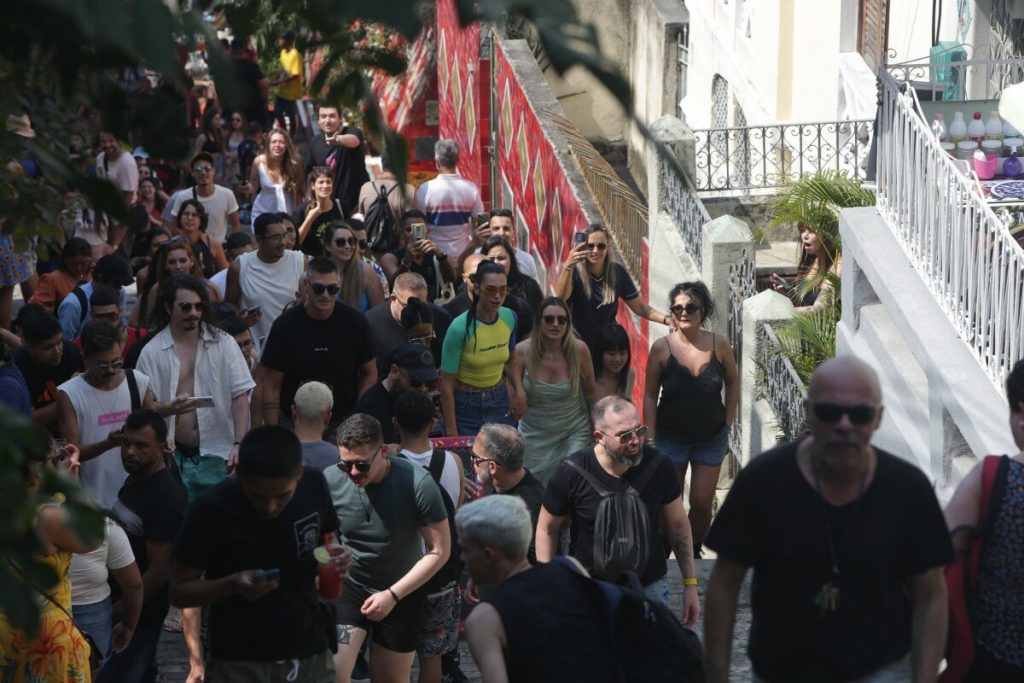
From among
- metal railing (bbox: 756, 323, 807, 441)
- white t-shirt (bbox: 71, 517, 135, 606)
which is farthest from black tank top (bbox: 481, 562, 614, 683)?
metal railing (bbox: 756, 323, 807, 441)

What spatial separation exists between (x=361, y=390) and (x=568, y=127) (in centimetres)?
776

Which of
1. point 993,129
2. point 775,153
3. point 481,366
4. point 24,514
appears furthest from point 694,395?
point 775,153

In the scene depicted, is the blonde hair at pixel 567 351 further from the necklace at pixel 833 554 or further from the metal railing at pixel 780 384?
the necklace at pixel 833 554

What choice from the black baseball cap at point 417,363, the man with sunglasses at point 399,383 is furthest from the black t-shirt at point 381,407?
the black baseball cap at point 417,363

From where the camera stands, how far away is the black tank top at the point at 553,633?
15.8 ft

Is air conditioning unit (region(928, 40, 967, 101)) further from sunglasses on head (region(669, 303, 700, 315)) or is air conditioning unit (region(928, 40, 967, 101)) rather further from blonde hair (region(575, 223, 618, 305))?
sunglasses on head (region(669, 303, 700, 315))

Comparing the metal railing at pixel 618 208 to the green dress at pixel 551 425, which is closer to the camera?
the green dress at pixel 551 425

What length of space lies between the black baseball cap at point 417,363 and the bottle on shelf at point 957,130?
5199 millimetres

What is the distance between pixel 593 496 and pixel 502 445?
72 centimetres

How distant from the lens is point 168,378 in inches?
343

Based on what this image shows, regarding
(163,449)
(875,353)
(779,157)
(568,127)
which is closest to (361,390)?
(163,449)

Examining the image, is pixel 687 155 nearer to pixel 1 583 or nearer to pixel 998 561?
pixel 998 561

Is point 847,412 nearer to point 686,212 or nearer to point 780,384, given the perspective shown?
point 780,384

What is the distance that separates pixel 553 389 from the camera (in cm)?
973
